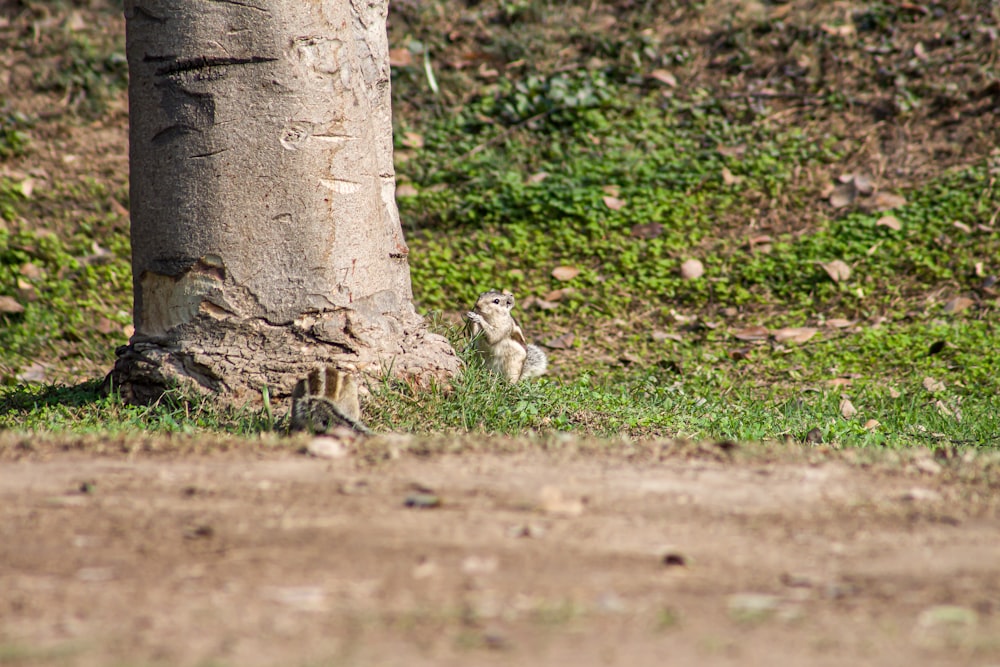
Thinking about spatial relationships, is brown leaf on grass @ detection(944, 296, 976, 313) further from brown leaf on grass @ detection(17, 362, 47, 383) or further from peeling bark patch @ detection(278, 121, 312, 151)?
brown leaf on grass @ detection(17, 362, 47, 383)

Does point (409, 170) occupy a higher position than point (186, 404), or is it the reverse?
point (409, 170)

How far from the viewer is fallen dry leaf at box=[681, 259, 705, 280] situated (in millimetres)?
8586

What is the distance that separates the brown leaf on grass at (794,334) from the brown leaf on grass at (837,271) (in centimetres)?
67

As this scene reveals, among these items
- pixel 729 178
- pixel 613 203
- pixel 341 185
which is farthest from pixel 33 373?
pixel 729 178

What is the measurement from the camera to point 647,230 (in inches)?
357

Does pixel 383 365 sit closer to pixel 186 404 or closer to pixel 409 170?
pixel 186 404

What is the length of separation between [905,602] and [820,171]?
741 centimetres

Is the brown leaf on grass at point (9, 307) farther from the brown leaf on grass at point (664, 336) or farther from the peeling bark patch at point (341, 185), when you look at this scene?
the brown leaf on grass at point (664, 336)

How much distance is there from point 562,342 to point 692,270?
141 cm

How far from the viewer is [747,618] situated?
2.55 meters

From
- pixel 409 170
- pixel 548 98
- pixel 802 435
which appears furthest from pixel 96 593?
pixel 548 98

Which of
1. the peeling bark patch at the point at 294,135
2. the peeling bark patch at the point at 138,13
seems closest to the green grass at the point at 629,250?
the peeling bark patch at the point at 294,135

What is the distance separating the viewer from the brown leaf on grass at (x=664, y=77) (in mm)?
10602

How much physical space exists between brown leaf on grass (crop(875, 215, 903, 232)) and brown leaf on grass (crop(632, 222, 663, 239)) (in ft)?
5.87
